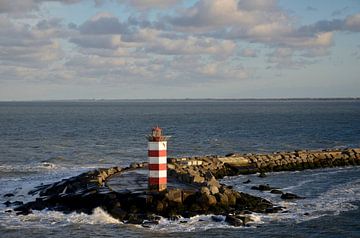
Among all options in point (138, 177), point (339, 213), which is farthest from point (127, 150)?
point (339, 213)

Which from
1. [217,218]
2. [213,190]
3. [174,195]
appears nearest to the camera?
[217,218]

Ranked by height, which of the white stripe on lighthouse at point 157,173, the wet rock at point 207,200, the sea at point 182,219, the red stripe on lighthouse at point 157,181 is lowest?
the sea at point 182,219

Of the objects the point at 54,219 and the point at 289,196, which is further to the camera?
the point at 289,196

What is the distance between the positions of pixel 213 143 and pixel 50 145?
50.3 feet

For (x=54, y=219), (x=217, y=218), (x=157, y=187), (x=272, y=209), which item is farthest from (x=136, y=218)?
(x=272, y=209)

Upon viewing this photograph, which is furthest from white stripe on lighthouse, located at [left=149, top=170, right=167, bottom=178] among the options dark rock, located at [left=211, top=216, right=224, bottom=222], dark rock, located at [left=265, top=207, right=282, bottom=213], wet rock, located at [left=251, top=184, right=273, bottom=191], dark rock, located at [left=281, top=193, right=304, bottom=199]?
wet rock, located at [left=251, top=184, right=273, bottom=191]

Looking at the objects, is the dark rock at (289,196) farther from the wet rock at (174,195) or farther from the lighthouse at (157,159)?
the lighthouse at (157,159)

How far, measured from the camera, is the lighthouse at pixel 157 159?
21141 mm

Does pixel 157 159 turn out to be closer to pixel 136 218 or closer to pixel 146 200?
pixel 146 200

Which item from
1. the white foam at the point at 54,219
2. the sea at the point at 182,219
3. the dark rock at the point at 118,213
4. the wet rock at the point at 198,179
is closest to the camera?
the sea at the point at 182,219

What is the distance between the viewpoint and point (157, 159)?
21.2m

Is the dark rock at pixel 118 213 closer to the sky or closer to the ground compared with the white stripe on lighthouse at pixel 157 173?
closer to the ground

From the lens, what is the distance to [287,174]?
32.6 m

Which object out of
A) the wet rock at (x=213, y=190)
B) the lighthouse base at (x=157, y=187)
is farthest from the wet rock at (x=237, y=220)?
the lighthouse base at (x=157, y=187)
